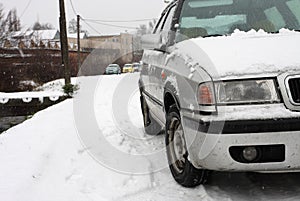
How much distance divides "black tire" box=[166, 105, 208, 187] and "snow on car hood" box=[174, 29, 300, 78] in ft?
2.02

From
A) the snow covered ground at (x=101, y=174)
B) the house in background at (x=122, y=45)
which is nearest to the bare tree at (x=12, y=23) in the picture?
the house in background at (x=122, y=45)

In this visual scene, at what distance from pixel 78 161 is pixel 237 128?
2.04m

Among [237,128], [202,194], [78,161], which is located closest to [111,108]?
[78,161]

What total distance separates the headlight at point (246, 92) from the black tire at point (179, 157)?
63 cm

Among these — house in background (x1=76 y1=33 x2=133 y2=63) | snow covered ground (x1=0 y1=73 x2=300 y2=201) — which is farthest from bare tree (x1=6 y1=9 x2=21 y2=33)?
snow covered ground (x1=0 y1=73 x2=300 y2=201)

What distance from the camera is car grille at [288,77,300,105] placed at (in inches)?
98.0

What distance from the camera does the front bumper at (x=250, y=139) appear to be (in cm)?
246

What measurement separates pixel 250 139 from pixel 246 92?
35 centimetres

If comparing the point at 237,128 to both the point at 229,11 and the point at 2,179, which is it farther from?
the point at 2,179

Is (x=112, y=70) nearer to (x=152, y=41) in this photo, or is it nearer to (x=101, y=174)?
(x=152, y=41)

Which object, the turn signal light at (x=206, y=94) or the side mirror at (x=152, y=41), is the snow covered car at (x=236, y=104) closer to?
the turn signal light at (x=206, y=94)

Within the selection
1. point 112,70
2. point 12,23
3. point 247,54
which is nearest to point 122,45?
point 12,23

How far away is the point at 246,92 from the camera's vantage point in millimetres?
2584

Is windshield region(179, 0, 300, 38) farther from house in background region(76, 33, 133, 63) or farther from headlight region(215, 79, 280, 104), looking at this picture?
house in background region(76, 33, 133, 63)
